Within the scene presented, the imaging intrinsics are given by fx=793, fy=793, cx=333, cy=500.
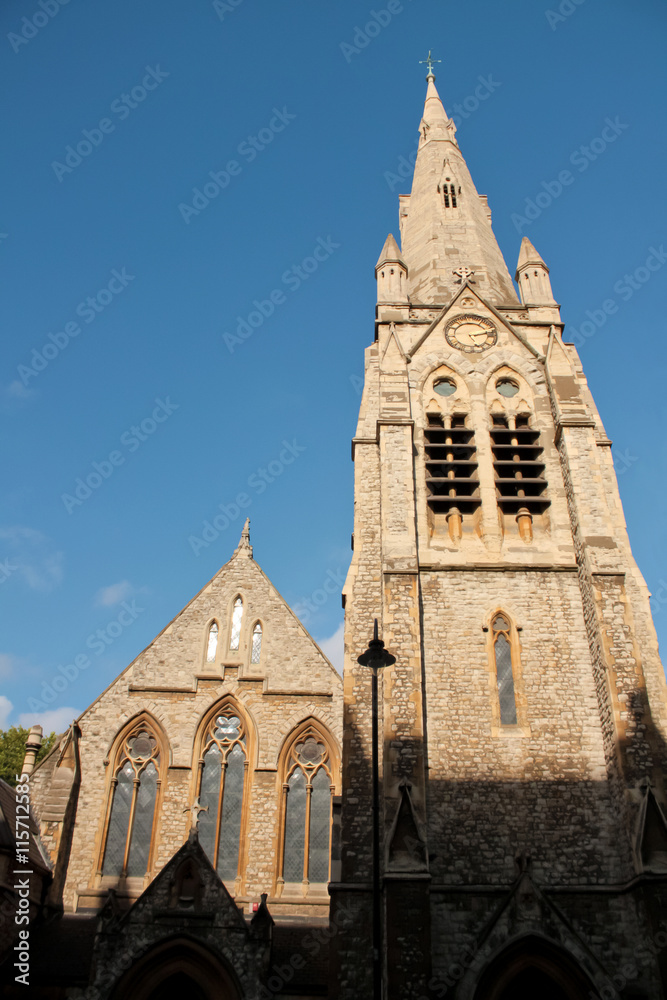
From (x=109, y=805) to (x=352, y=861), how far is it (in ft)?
18.2

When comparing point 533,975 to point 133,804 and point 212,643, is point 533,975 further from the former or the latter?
point 212,643

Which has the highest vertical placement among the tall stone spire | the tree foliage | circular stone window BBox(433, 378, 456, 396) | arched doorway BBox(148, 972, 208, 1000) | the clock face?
the tall stone spire

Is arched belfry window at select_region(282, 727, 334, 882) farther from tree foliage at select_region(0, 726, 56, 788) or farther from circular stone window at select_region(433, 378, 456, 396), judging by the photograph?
tree foliage at select_region(0, 726, 56, 788)

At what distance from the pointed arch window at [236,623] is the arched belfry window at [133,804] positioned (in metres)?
2.63

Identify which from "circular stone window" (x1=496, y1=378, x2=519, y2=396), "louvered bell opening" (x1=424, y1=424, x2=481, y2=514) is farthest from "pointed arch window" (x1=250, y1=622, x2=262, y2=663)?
"circular stone window" (x1=496, y1=378, x2=519, y2=396)

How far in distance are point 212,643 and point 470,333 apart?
425 inches

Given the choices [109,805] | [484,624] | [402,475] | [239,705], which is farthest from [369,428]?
[109,805]

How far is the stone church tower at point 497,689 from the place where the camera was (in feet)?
41.4

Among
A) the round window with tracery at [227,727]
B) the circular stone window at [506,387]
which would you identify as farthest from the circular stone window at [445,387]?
the round window with tracery at [227,727]

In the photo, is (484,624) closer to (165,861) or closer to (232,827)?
(232,827)

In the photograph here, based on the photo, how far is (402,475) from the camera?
17.5 m

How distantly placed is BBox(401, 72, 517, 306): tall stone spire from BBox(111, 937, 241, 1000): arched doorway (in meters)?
17.5

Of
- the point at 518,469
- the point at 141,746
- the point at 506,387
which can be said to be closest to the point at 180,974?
the point at 141,746

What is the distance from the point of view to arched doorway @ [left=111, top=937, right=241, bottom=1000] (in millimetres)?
12805
